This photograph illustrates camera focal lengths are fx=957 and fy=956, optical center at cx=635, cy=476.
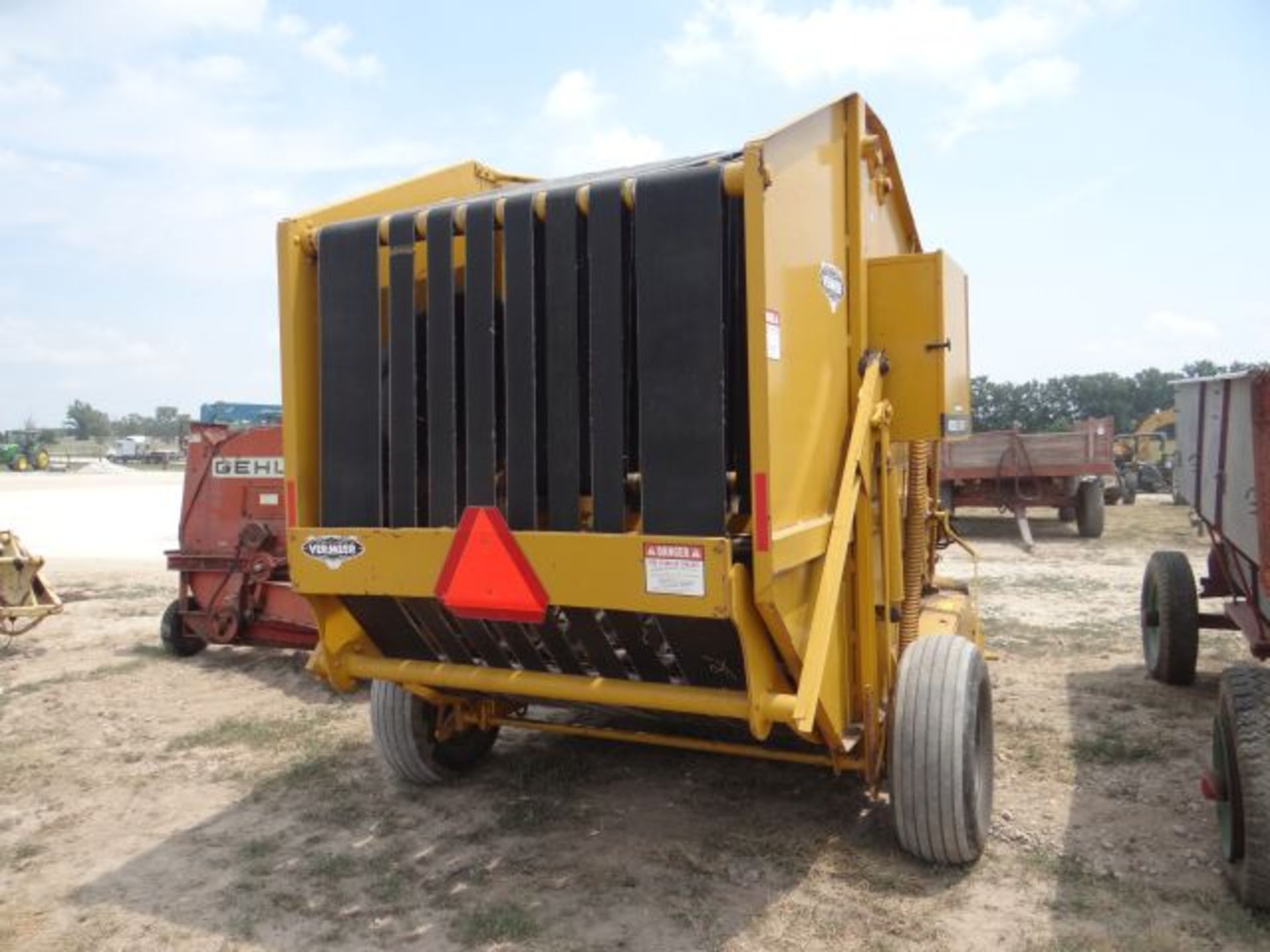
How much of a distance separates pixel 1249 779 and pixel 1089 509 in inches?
537

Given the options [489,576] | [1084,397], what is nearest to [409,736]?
[489,576]

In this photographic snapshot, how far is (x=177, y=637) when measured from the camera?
8219 millimetres

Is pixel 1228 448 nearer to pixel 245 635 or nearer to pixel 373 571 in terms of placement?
pixel 373 571

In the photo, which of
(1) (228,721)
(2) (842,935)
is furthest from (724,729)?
(1) (228,721)

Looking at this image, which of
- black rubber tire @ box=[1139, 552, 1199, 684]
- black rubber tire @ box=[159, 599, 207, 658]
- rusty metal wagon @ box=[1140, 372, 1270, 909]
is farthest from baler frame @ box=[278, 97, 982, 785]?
black rubber tire @ box=[159, 599, 207, 658]

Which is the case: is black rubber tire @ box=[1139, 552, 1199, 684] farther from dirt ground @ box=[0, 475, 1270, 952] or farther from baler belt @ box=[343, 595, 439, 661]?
baler belt @ box=[343, 595, 439, 661]

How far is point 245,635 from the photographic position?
25.7ft

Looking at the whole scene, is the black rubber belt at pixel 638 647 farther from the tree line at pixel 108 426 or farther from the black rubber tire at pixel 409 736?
the tree line at pixel 108 426

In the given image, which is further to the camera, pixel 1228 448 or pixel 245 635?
pixel 245 635

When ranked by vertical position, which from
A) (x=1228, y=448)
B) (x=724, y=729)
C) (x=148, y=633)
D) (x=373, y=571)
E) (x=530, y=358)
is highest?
(x=530, y=358)

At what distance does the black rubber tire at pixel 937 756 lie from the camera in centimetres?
359

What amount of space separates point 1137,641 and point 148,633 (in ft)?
29.7

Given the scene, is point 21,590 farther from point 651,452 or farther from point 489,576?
point 651,452

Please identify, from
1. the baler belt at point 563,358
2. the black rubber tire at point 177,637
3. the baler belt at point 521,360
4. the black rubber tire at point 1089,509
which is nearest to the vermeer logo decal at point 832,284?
the baler belt at point 563,358
